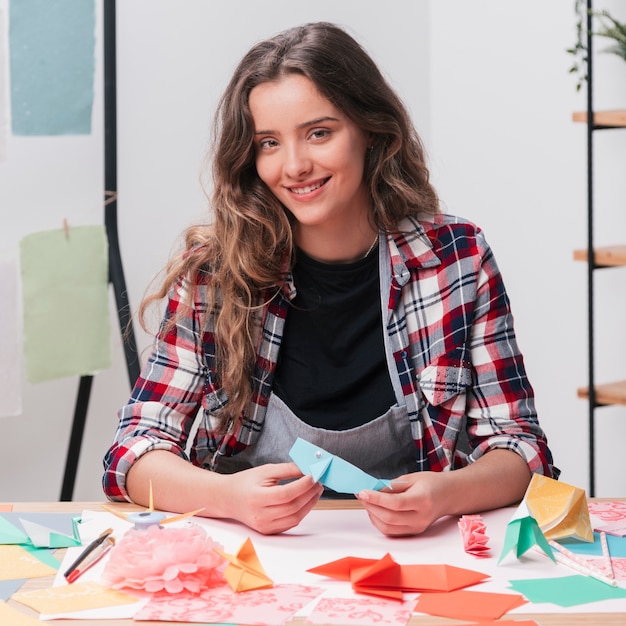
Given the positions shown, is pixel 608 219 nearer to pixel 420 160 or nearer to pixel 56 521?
pixel 420 160

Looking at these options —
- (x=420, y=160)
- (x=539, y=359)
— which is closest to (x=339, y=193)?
(x=420, y=160)

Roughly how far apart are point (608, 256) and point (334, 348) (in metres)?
1.03

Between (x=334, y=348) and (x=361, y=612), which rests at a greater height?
(x=334, y=348)

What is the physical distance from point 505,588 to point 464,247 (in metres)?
0.65

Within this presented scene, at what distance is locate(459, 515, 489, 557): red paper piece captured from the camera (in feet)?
3.72

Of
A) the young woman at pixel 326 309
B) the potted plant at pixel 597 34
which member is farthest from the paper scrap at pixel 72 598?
the potted plant at pixel 597 34

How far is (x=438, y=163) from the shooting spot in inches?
122

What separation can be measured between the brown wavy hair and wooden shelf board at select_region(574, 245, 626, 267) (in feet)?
2.86

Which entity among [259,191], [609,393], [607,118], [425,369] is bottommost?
[609,393]

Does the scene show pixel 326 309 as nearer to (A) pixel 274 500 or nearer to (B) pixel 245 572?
(A) pixel 274 500

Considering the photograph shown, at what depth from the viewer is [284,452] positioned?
1.52 meters

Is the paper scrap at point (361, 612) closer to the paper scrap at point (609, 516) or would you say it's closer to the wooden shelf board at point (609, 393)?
the paper scrap at point (609, 516)

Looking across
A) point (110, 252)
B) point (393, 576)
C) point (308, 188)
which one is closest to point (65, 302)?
point (110, 252)

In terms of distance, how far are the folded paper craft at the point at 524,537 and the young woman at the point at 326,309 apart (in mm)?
292
